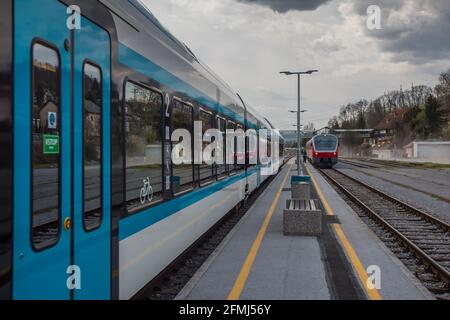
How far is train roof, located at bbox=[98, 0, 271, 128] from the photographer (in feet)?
17.3

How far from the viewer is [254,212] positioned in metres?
15.3

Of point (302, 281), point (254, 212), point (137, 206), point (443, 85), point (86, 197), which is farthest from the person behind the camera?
point (443, 85)

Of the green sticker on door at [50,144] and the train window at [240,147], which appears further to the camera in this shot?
the train window at [240,147]

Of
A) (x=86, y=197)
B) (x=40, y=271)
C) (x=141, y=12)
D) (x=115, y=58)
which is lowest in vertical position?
(x=40, y=271)

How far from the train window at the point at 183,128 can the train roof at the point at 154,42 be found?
1.51 ft

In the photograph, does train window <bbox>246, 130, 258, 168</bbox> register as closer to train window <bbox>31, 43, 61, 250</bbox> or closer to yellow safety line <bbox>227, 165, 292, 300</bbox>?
yellow safety line <bbox>227, 165, 292, 300</bbox>

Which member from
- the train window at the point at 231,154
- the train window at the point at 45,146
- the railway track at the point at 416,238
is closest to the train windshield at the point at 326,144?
the railway track at the point at 416,238

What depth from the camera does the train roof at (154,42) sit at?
529 centimetres

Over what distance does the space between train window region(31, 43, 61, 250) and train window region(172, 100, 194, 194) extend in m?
3.40

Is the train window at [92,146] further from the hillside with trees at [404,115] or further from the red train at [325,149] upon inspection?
the hillside with trees at [404,115]
